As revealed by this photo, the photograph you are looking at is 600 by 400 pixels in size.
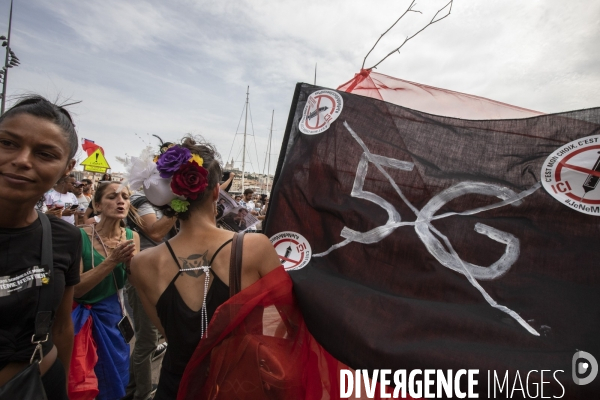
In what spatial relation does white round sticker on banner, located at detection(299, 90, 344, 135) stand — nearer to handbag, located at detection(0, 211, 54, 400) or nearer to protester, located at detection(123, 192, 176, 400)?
handbag, located at detection(0, 211, 54, 400)

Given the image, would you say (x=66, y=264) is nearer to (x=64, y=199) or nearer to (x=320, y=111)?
(x=320, y=111)

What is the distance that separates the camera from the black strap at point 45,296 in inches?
60.7

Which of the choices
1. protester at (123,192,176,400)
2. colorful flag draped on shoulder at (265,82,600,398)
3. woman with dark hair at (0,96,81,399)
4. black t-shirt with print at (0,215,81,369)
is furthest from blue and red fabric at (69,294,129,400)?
colorful flag draped on shoulder at (265,82,600,398)

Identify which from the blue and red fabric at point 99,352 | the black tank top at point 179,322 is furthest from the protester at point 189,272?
the blue and red fabric at point 99,352

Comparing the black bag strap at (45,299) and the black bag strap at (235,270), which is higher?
the black bag strap at (235,270)

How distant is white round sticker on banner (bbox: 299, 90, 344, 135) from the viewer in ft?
7.15

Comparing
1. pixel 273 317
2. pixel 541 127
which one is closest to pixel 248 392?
pixel 273 317

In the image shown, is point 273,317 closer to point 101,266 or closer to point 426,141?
point 426,141

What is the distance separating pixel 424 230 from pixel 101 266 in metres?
2.15

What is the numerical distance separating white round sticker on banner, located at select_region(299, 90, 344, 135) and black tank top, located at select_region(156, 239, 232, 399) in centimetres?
88

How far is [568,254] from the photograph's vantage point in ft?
5.45

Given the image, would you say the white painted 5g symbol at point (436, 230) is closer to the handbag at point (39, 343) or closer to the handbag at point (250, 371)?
the handbag at point (250, 371)

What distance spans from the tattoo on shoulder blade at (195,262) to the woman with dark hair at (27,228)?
0.58m

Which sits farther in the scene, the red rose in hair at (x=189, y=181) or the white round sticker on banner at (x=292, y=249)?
the white round sticker on banner at (x=292, y=249)
